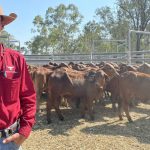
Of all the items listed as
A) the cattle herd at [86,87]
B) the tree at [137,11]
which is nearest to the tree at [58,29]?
the tree at [137,11]

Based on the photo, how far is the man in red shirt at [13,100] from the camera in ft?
9.39

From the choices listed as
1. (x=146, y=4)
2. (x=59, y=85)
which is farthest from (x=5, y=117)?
(x=146, y=4)

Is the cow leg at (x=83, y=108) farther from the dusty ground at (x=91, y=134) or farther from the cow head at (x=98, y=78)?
the cow head at (x=98, y=78)

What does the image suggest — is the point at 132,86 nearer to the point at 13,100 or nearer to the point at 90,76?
the point at 90,76

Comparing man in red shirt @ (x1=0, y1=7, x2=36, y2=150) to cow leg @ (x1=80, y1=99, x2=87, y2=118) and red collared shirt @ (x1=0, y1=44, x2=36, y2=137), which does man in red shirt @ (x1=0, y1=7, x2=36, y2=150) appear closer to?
red collared shirt @ (x1=0, y1=44, x2=36, y2=137)

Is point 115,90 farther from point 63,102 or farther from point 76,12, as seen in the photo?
point 76,12

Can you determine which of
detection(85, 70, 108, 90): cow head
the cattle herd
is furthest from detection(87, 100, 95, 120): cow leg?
detection(85, 70, 108, 90): cow head

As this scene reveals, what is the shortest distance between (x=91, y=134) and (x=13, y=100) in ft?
15.5

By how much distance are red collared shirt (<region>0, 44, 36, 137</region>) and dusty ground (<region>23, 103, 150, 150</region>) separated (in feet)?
11.9

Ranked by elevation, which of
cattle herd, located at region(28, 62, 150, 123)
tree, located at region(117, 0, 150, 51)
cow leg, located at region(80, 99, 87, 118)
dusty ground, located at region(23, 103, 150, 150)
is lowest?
dusty ground, located at region(23, 103, 150, 150)

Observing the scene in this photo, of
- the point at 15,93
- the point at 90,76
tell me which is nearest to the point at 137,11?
the point at 90,76

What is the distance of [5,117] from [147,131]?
Result: 545 cm

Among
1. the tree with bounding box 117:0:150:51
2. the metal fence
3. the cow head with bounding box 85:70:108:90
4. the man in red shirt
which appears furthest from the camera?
the tree with bounding box 117:0:150:51

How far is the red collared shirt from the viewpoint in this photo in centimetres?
288
